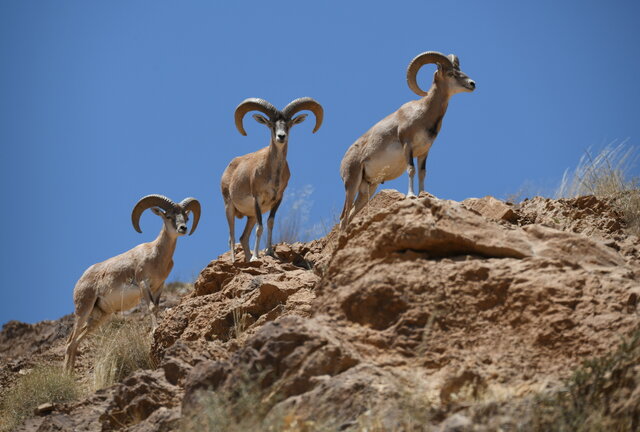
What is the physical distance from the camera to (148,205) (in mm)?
16625

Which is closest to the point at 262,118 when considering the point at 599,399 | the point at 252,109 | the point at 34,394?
the point at 252,109

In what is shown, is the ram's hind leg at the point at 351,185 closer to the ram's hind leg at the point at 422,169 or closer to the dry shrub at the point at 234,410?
the ram's hind leg at the point at 422,169

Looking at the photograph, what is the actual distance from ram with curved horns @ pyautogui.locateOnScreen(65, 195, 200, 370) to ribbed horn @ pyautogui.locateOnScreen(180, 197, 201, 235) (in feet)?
0.76

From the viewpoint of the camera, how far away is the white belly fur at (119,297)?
15625 mm

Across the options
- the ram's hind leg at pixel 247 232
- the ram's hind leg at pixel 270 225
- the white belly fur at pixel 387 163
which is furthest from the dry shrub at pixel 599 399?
the ram's hind leg at pixel 247 232

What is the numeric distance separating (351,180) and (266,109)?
94.5 inches

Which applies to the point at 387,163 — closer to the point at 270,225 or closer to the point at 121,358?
the point at 270,225

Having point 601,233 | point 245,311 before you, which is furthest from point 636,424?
point 245,311

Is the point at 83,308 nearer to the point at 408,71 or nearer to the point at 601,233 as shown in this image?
the point at 408,71

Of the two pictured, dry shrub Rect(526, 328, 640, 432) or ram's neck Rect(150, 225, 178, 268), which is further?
ram's neck Rect(150, 225, 178, 268)

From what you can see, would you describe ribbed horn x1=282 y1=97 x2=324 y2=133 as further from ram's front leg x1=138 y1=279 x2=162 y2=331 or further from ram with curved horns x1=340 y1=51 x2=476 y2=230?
ram's front leg x1=138 y1=279 x2=162 y2=331

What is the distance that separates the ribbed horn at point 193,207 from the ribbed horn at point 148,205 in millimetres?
248

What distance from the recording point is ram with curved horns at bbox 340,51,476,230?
14031mm

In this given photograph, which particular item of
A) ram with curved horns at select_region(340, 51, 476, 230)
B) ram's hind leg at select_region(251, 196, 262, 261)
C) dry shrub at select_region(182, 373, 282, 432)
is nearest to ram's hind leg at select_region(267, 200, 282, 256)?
ram's hind leg at select_region(251, 196, 262, 261)
